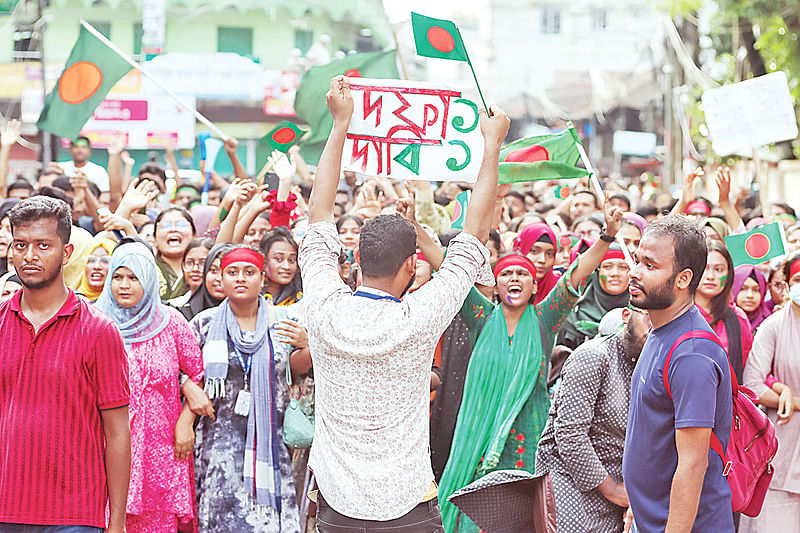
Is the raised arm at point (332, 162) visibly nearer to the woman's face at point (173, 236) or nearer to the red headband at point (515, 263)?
the red headband at point (515, 263)

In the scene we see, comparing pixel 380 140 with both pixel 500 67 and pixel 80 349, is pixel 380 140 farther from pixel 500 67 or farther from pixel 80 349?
pixel 500 67

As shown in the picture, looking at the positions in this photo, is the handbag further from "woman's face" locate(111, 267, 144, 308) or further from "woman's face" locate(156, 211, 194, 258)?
"woman's face" locate(156, 211, 194, 258)

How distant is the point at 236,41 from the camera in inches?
1419

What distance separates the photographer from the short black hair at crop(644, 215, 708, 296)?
11.4 feet

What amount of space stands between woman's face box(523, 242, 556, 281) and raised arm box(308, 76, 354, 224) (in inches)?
114

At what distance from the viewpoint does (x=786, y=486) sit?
5535 millimetres

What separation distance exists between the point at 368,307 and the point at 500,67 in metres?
60.3

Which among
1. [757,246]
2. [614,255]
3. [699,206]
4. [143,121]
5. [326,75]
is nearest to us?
[614,255]

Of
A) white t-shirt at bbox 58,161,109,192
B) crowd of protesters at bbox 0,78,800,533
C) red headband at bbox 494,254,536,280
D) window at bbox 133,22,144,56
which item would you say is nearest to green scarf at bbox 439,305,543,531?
crowd of protesters at bbox 0,78,800,533

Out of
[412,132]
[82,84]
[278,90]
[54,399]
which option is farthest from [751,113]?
[278,90]

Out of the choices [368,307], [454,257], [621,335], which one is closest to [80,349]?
[368,307]

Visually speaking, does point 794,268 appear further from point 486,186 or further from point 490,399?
point 486,186

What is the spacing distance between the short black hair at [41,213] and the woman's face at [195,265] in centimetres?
280

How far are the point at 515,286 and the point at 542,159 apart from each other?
3.77ft
